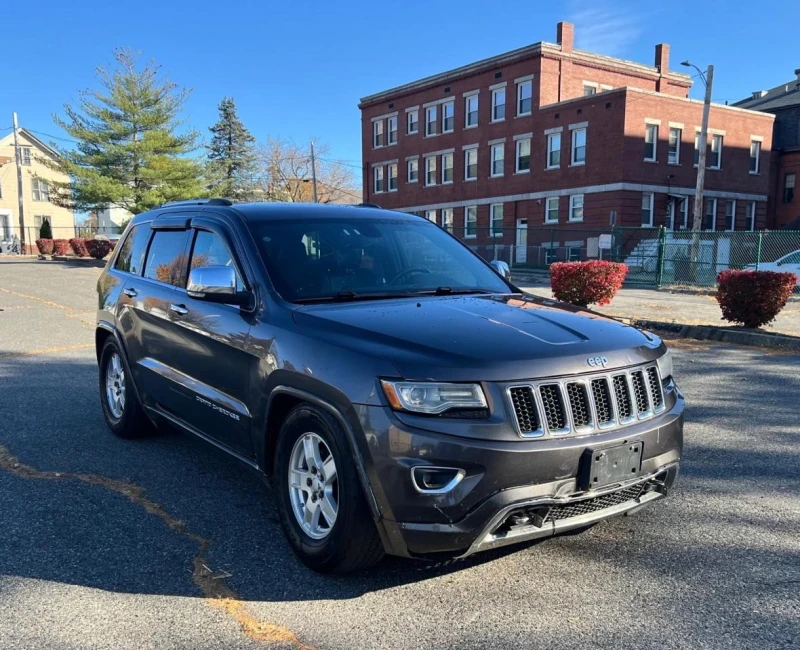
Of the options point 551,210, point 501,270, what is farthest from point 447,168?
point 501,270

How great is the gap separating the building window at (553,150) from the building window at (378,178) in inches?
553

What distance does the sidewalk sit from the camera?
41.8 ft

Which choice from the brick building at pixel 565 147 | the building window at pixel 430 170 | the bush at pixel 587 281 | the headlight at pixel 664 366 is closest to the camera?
the headlight at pixel 664 366

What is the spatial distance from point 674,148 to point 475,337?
118ft

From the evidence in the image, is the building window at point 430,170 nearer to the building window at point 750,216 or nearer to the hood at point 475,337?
the building window at point 750,216

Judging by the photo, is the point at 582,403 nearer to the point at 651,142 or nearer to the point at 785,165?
the point at 651,142

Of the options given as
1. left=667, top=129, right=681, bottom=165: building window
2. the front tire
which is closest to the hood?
the front tire

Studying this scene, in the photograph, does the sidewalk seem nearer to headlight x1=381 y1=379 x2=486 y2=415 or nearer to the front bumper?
the front bumper

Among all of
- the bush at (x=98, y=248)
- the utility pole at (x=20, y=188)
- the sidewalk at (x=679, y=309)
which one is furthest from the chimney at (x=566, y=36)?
the utility pole at (x=20, y=188)

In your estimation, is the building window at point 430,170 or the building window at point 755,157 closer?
the building window at point 755,157

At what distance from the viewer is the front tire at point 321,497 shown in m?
2.99

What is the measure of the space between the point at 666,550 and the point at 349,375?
74.9 inches

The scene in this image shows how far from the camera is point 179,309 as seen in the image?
14.6 ft

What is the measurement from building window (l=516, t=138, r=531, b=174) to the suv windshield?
1352 inches
